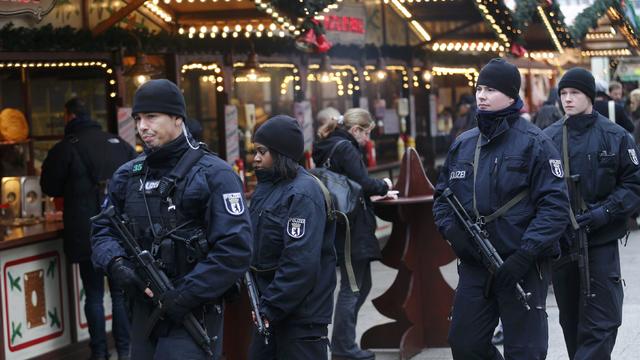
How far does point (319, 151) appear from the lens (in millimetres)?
8578

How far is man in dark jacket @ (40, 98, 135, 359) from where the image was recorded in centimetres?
901

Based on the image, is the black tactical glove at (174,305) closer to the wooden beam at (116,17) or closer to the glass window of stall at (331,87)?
the wooden beam at (116,17)

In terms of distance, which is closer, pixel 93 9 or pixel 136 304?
pixel 136 304

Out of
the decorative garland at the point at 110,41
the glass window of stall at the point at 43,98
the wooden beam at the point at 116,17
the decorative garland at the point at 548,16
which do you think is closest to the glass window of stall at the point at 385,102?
the decorative garland at the point at 548,16

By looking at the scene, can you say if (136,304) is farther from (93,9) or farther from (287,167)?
(93,9)

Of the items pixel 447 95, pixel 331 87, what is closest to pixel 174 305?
pixel 331 87

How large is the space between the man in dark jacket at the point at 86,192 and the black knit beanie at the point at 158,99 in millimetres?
3927

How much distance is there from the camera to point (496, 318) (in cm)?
600

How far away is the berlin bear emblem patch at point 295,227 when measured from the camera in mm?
5742

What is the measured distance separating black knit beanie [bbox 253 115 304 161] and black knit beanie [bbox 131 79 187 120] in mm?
803

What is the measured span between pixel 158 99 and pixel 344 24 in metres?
10.4

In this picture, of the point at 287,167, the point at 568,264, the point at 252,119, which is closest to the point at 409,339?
the point at 568,264

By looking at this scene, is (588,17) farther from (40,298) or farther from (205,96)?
(40,298)

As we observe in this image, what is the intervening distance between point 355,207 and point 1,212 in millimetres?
3402
